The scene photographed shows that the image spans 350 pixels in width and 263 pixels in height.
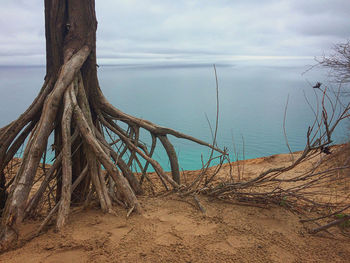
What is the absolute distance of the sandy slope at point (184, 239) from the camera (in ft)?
6.56

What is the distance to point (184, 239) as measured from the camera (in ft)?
7.12

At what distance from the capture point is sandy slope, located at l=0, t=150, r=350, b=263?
6.56 ft

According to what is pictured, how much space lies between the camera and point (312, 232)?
7.73ft

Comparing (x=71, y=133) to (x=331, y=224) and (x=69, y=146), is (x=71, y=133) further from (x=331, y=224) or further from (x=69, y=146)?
(x=331, y=224)

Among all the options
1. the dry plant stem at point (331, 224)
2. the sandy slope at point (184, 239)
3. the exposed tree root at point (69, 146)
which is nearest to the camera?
the sandy slope at point (184, 239)

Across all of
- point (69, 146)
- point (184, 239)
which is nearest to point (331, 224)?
point (184, 239)

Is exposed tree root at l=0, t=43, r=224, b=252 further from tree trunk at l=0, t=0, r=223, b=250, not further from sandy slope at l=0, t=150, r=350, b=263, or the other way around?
sandy slope at l=0, t=150, r=350, b=263

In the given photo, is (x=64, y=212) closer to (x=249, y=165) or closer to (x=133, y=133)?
(x=133, y=133)

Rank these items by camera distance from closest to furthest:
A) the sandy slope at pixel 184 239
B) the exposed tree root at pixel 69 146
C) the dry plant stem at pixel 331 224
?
1. the sandy slope at pixel 184 239
2. the dry plant stem at pixel 331 224
3. the exposed tree root at pixel 69 146

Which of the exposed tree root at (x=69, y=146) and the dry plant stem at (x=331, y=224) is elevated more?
the exposed tree root at (x=69, y=146)

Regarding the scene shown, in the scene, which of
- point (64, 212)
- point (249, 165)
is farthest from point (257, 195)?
point (249, 165)

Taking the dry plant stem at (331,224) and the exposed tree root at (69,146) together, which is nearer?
the dry plant stem at (331,224)

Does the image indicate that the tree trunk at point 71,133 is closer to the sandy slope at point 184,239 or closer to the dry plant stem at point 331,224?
the sandy slope at point 184,239

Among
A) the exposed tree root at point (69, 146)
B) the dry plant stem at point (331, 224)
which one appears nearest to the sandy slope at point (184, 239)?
the dry plant stem at point (331, 224)
